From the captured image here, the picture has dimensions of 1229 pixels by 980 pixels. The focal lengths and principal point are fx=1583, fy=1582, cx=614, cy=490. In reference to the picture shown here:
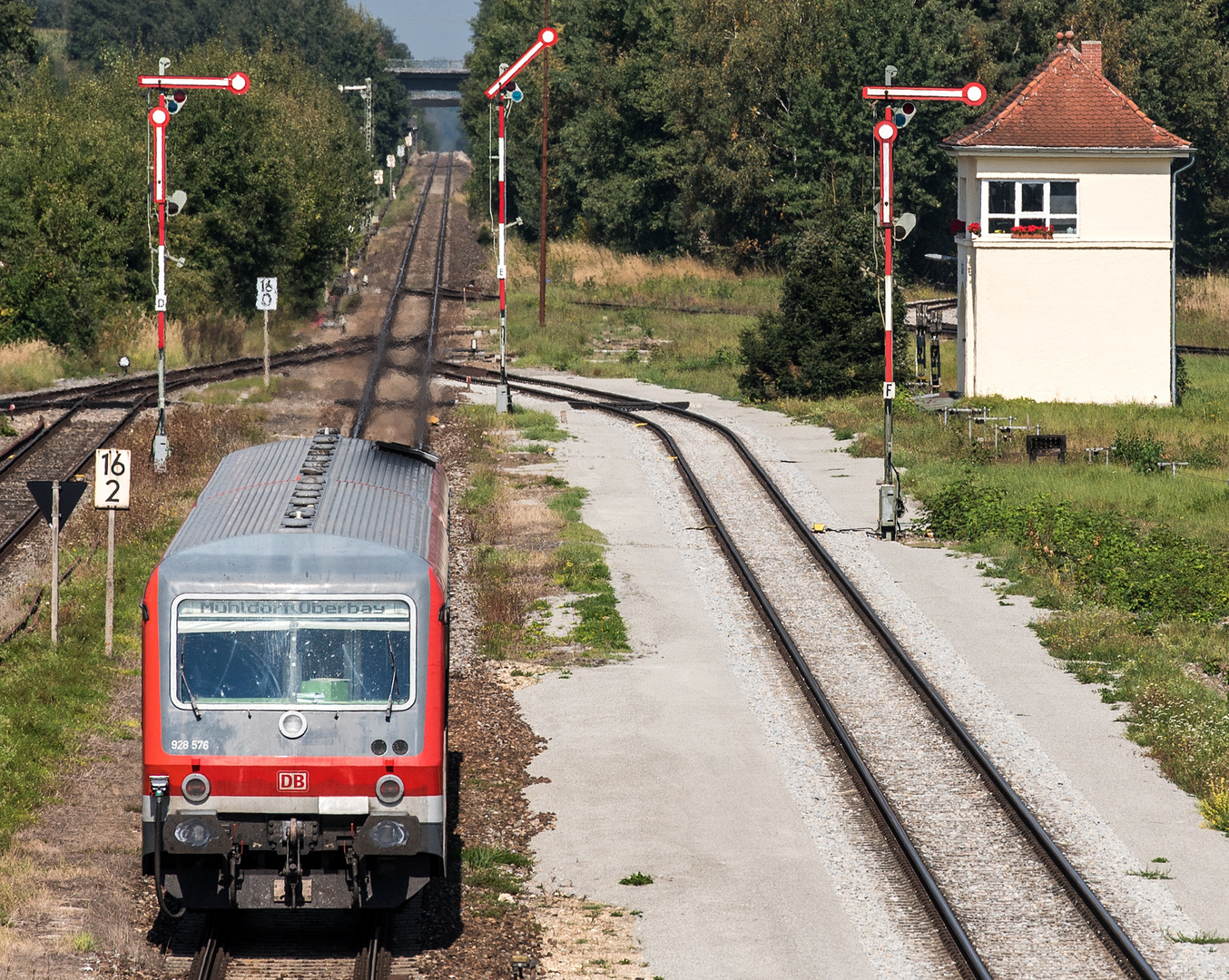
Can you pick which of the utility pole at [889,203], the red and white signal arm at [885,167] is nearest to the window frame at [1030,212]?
the utility pole at [889,203]

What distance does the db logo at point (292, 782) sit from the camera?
999 cm

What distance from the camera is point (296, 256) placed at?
5228 cm

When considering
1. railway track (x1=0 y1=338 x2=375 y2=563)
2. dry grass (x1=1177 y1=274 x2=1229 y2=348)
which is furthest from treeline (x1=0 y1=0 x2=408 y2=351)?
dry grass (x1=1177 y1=274 x2=1229 y2=348)

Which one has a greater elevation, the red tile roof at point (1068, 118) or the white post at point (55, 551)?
the red tile roof at point (1068, 118)

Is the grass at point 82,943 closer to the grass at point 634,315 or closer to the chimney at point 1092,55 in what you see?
the grass at point 634,315

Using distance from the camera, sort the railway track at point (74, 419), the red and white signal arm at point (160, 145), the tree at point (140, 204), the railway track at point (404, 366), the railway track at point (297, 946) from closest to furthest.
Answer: the railway track at point (297, 946), the red and white signal arm at point (160, 145), the railway track at point (74, 419), the railway track at point (404, 366), the tree at point (140, 204)

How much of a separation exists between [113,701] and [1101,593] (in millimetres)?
12711

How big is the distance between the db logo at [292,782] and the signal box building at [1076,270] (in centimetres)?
3077

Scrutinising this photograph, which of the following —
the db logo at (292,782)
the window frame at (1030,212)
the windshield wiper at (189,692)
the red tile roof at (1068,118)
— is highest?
the red tile roof at (1068,118)

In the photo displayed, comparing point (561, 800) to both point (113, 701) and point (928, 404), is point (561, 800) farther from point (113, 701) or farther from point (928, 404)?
point (928, 404)

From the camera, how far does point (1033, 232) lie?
38.3 meters

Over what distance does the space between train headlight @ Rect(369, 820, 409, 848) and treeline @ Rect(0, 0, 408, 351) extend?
2747cm

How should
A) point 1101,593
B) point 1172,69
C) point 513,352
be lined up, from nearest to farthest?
1. point 1101,593
2. point 513,352
3. point 1172,69

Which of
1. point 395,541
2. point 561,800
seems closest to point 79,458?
point 561,800
